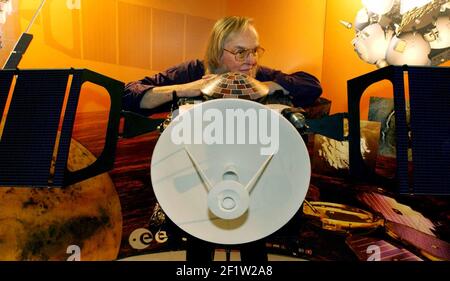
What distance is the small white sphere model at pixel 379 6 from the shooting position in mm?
1540

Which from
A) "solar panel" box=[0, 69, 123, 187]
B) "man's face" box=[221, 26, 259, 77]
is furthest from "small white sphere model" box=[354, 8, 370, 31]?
"solar panel" box=[0, 69, 123, 187]

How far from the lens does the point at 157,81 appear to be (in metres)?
1.42

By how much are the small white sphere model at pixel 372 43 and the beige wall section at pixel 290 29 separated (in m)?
0.20

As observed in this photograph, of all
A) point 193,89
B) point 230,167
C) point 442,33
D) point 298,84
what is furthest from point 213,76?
point 442,33

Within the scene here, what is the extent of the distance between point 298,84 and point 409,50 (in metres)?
0.63

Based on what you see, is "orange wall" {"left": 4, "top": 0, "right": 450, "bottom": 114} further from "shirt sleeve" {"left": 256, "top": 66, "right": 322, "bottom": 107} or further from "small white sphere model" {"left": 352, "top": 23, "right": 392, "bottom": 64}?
"shirt sleeve" {"left": 256, "top": 66, "right": 322, "bottom": 107}

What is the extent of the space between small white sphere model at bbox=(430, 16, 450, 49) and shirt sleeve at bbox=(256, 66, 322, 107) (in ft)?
2.00

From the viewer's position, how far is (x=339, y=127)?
0.94 meters

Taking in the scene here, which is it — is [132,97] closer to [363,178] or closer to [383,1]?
[363,178]

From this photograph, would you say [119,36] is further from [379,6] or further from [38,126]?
[379,6]

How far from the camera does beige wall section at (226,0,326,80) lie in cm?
169

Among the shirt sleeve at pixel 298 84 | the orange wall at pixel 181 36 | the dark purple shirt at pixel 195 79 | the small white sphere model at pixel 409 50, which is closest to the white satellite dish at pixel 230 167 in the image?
the dark purple shirt at pixel 195 79

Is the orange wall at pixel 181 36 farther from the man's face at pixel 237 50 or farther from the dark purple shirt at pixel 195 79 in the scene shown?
the man's face at pixel 237 50
